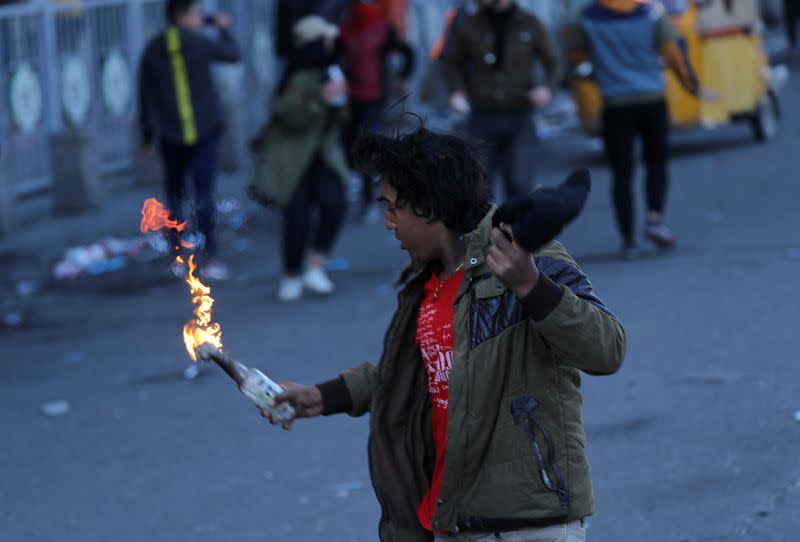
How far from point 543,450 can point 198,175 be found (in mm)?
7843

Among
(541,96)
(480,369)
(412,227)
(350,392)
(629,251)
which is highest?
(412,227)

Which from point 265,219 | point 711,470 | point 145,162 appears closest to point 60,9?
Answer: point 145,162

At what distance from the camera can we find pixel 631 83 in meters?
9.95

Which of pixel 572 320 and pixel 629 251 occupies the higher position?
pixel 572 320

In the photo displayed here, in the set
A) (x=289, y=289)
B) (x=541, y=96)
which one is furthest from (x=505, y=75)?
(x=289, y=289)

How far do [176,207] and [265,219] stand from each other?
88.4 inches

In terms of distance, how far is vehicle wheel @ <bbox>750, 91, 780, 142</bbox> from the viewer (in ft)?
49.2

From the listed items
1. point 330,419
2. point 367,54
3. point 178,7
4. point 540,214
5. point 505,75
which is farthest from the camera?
point 367,54

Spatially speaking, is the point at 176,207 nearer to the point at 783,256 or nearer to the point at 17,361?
the point at 17,361

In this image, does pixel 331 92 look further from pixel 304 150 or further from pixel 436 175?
pixel 436 175

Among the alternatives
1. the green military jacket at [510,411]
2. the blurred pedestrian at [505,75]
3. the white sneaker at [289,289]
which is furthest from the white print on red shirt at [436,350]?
the blurred pedestrian at [505,75]

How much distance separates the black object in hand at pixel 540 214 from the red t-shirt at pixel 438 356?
0.56 meters

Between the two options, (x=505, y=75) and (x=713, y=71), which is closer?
(x=505, y=75)

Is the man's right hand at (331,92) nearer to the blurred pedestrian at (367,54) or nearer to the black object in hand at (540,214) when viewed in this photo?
the blurred pedestrian at (367,54)
